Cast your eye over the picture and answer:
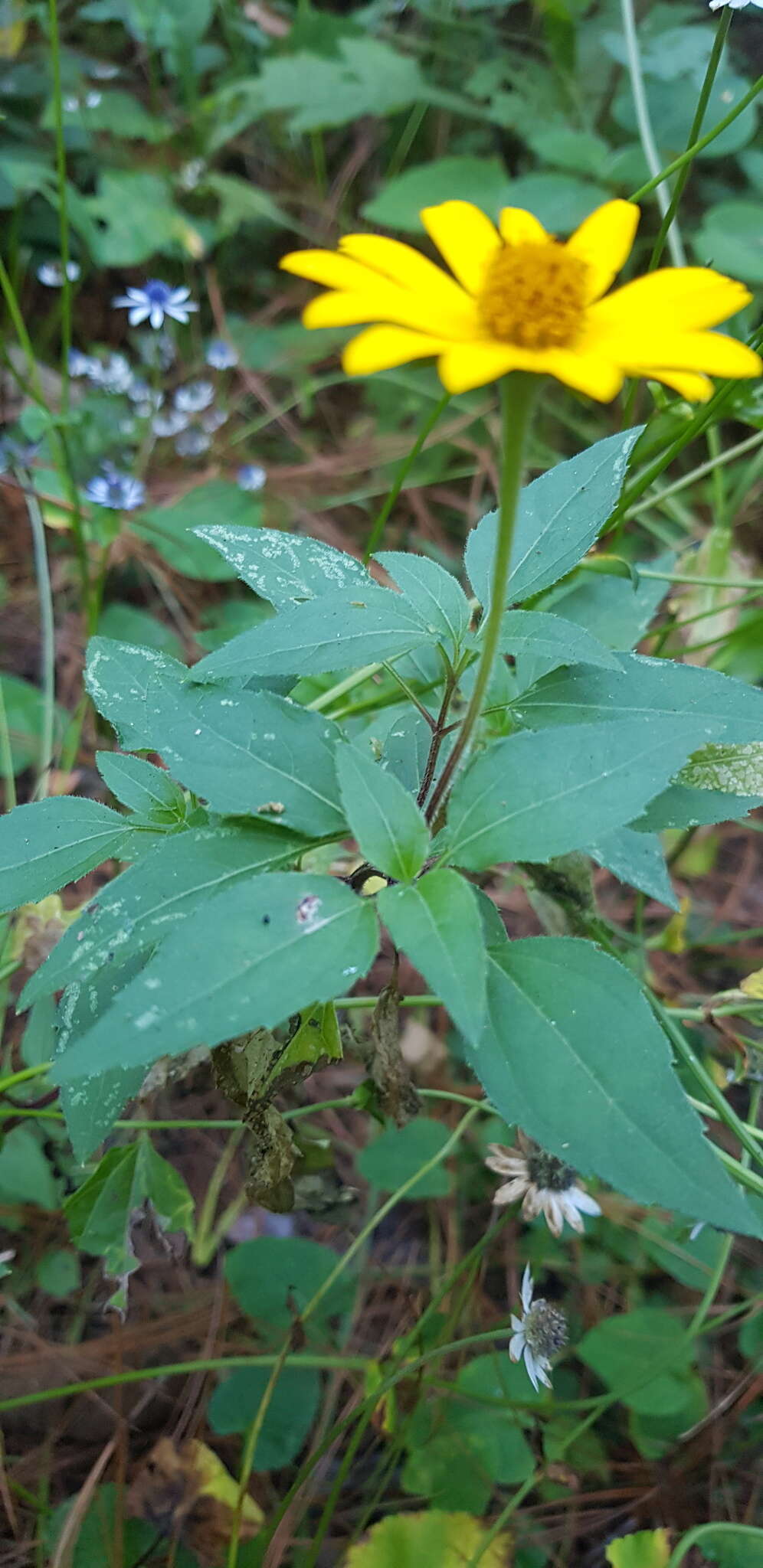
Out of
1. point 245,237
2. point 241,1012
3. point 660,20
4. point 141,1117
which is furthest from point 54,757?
point 660,20

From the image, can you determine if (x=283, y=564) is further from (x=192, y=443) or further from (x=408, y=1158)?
(x=192, y=443)

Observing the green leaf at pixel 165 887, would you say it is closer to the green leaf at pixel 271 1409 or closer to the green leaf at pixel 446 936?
the green leaf at pixel 446 936

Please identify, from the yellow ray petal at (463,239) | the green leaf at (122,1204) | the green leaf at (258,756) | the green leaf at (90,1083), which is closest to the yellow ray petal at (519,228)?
the yellow ray petal at (463,239)

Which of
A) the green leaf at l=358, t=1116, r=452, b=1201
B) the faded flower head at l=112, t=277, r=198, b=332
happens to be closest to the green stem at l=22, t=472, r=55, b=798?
the faded flower head at l=112, t=277, r=198, b=332

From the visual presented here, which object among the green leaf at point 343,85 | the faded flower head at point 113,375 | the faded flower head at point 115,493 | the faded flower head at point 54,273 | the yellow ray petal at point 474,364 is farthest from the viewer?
the green leaf at point 343,85

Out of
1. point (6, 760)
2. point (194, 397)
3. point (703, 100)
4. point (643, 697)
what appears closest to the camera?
point (643, 697)

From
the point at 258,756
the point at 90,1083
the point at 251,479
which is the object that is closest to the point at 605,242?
the point at 258,756
